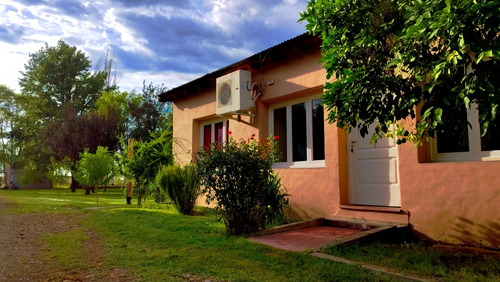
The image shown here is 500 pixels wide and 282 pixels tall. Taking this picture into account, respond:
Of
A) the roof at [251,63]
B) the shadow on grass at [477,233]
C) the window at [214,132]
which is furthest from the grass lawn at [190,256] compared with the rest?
the window at [214,132]

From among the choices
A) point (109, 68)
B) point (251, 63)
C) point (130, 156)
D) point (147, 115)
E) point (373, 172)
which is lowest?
point (373, 172)

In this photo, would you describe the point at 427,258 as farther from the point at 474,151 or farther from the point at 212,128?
the point at 212,128

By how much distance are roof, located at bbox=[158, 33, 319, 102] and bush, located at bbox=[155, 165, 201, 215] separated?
3.06 m

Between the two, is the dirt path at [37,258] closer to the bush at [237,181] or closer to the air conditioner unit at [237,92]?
the bush at [237,181]

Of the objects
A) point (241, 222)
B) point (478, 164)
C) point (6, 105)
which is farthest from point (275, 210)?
point (6, 105)

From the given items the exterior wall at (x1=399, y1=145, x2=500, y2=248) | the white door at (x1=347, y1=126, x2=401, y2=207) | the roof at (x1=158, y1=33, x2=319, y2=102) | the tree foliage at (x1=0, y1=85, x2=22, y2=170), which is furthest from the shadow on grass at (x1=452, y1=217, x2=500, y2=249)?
the tree foliage at (x1=0, y1=85, x2=22, y2=170)

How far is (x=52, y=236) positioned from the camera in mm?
5914

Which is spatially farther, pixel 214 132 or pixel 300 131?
pixel 214 132

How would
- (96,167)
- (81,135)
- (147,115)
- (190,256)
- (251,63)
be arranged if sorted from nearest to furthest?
(190,256) < (251,63) < (96,167) < (81,135) < (147,115)

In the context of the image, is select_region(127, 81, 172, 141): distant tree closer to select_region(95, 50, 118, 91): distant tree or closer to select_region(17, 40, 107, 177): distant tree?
select_region(17, 40, 107, 177): distant tree

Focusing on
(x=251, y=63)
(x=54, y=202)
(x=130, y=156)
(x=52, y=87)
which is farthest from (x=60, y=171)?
(x=251, y=63)

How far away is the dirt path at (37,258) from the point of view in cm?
352

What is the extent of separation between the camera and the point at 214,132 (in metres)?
10.9

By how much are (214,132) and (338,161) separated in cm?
523
